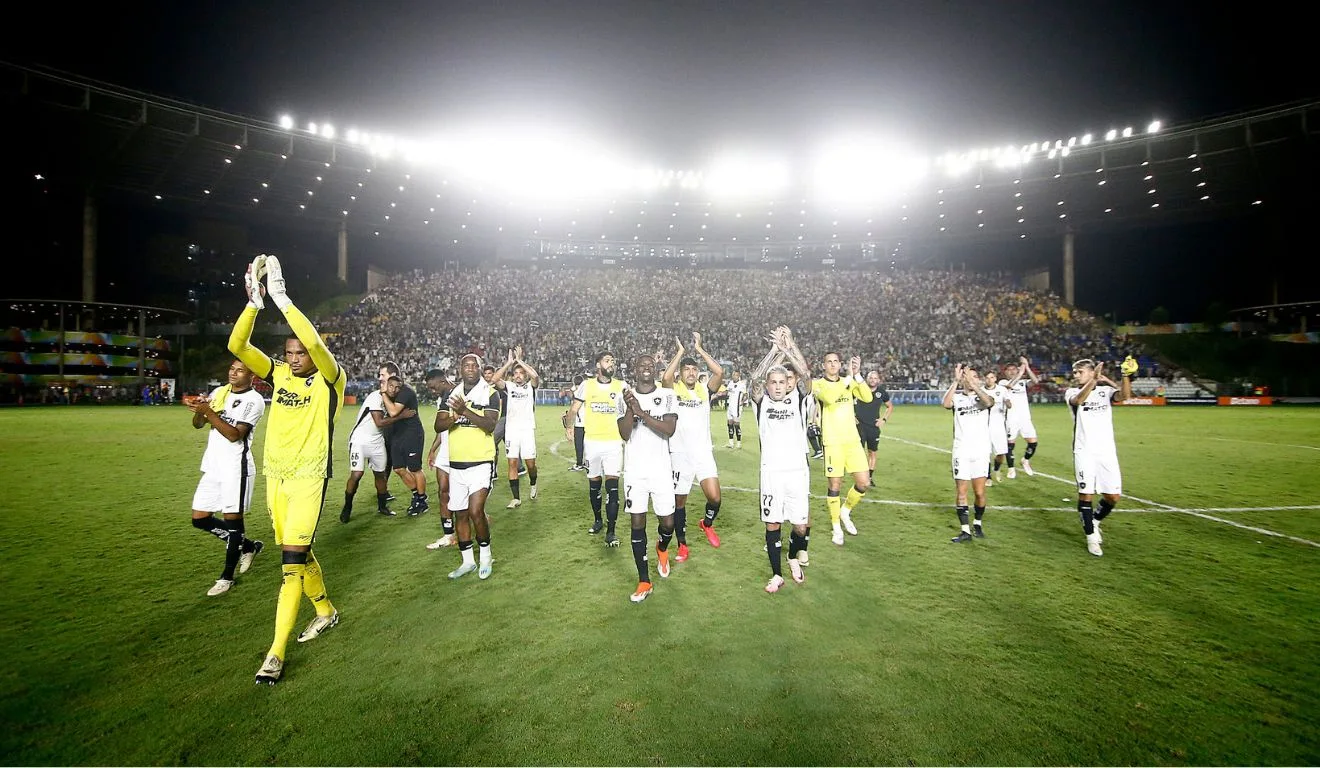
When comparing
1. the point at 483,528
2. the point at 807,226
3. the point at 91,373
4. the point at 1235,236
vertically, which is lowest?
the point at 483,528

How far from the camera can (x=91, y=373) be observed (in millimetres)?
37969

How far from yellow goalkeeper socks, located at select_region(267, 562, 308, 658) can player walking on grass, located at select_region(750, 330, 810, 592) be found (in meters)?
4.27

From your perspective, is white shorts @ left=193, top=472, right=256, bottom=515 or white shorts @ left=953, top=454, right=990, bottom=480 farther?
white shorts @ left=953, top=454, right=990, bottom=480

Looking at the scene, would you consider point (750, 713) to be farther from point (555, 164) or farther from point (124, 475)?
point (555, 164)

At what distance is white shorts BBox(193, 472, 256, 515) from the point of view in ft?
20.2

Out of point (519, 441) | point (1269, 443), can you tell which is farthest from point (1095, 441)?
point (1269, 443)

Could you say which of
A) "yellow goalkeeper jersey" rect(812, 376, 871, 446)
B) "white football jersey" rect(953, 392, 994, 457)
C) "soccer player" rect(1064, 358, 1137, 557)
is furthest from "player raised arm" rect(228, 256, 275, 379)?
"soccer player" rect(1064, 358, 1137, 557)

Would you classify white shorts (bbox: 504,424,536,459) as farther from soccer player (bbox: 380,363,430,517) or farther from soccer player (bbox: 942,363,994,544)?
soccer player (bbox: 942,363,994,544)

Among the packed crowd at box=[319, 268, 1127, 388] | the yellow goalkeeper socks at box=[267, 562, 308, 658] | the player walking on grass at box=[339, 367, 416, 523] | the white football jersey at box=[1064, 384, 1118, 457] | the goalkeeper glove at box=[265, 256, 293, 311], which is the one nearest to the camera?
the goalkeeper glove at box=[265, 256, 293, 311]

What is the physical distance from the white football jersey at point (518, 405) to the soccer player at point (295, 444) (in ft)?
15.1

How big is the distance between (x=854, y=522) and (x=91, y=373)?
2023 inches

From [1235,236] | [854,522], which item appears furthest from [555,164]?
[1235,236]

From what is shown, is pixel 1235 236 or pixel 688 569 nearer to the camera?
pixel 688 569

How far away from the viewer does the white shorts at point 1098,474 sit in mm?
7246
